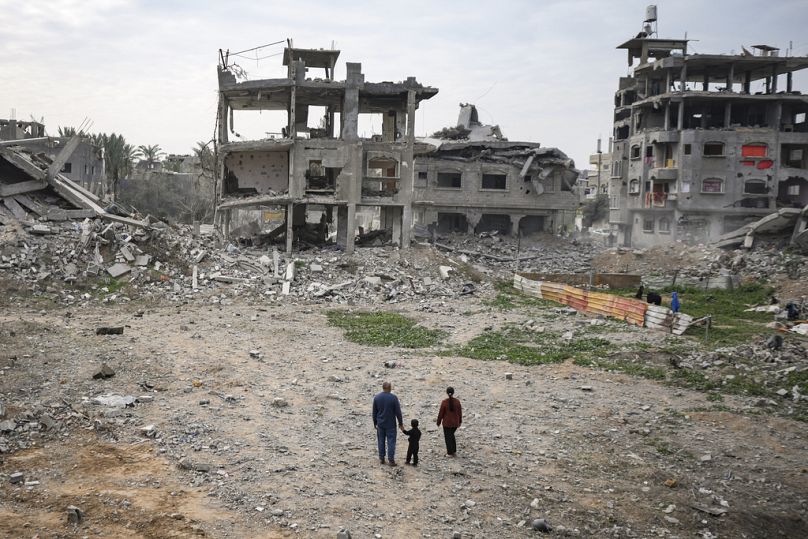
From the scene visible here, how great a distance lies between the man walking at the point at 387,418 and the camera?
10.2 meters

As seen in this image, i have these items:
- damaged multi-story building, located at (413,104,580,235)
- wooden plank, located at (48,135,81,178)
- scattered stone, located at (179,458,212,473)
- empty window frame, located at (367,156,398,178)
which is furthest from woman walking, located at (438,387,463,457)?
damaged multi-story building, located at (413,104,580,235)

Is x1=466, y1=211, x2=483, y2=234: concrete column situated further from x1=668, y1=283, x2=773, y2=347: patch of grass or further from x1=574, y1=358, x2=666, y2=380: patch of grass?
x1=574, y1=358, x2=666, y2=380: patch of grass

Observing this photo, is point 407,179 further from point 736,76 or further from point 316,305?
point 736,76

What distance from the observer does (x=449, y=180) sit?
4500 centimetres

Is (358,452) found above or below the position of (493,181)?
below

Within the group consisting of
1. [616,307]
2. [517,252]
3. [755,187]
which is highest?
[755,187]

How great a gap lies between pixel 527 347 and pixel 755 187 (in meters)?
32.5

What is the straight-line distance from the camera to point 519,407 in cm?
1352

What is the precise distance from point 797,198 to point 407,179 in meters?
26.8

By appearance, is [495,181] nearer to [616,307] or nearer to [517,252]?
[517,252]

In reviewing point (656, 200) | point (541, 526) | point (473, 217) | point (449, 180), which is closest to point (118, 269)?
point (541, 526)

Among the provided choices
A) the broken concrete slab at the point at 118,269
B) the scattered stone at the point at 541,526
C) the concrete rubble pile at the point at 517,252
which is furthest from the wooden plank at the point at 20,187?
the scattered stone at the point at 541,526

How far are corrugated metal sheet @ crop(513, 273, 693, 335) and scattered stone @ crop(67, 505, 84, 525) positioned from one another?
15965mm

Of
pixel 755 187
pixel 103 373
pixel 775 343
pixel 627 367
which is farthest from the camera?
pixel 755 187
